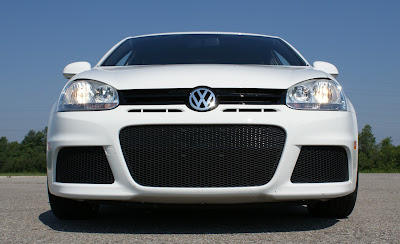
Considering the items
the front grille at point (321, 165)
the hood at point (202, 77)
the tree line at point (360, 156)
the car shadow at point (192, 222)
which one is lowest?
the tree line at point (360, 156)

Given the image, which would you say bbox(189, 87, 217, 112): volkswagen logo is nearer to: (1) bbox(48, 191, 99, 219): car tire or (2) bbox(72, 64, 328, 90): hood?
(2) bbox(72, 64, 328, 90): hood

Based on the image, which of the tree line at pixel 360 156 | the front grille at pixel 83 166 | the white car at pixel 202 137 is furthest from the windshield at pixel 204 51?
the tree line at pixel 360 156

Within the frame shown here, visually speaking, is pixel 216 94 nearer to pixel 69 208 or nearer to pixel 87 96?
pixel 87 96

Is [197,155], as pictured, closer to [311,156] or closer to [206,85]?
[206,85]

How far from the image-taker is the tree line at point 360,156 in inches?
3684

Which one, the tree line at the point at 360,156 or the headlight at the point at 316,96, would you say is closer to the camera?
the headlight at the point at 316,96

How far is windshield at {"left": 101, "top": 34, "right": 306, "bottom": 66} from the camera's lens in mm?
4309

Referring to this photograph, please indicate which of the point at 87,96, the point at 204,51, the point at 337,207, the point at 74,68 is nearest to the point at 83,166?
the point at 87,96

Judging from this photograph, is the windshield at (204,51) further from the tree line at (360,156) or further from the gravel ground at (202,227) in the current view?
the tree line at (360,156)

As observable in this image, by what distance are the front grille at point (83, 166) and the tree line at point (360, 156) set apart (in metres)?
87.3

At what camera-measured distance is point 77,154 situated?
3279 millimetres

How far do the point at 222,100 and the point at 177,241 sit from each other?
0.91 metres

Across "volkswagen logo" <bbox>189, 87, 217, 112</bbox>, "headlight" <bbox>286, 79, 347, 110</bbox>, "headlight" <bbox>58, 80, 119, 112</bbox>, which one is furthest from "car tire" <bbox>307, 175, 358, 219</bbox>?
"headlight" <bbox>58, 80, 119, 112</bbox>

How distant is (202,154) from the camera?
3.09m
